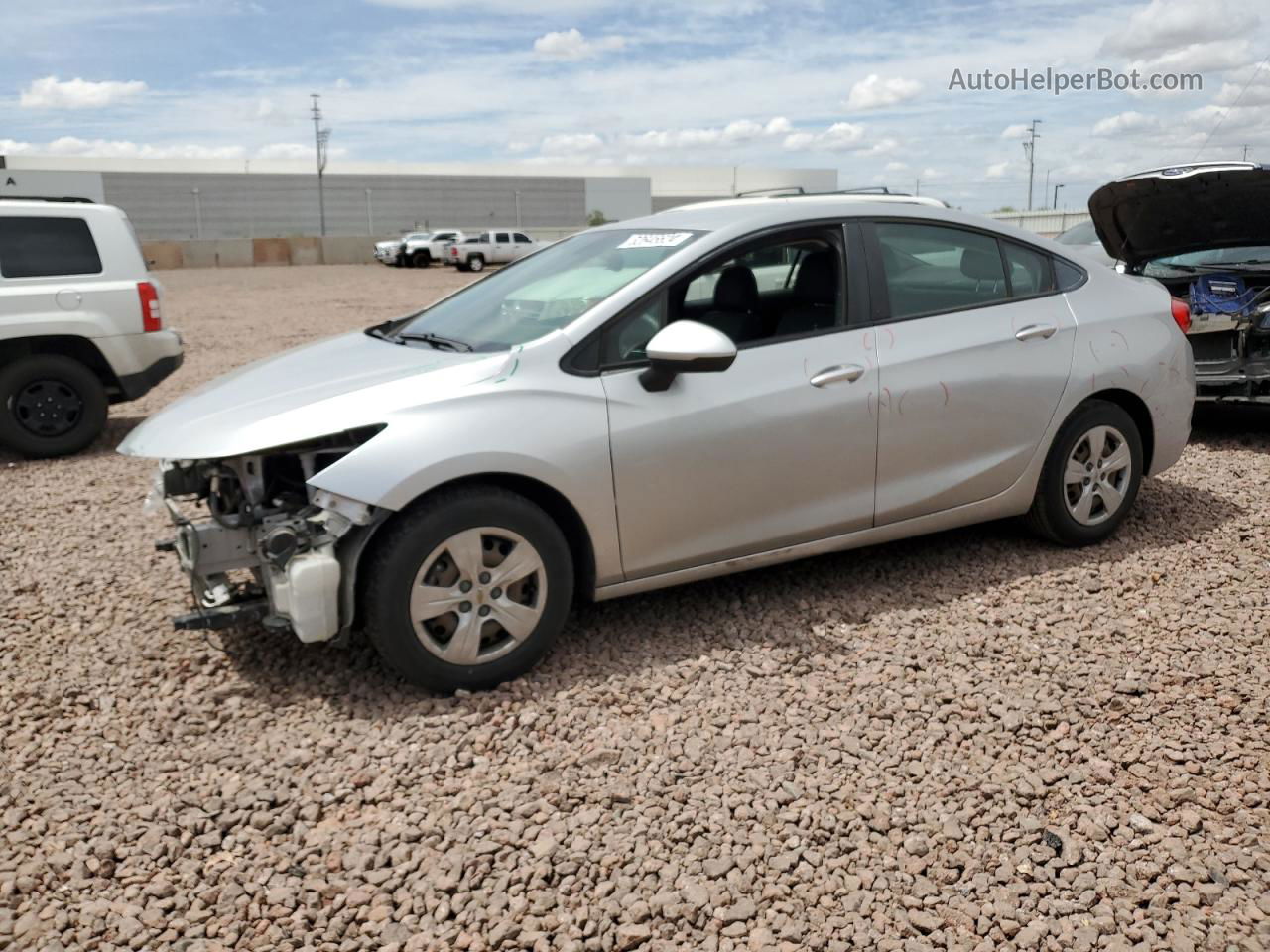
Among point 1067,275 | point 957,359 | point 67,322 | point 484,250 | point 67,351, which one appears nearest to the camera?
point 957,359

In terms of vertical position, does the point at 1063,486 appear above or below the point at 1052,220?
below

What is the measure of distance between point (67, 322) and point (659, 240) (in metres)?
5.63

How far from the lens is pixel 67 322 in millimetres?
8250

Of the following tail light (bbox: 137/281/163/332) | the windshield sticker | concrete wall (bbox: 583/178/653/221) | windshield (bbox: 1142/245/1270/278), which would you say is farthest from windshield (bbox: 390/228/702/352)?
concrete wall (bbox: 583/178/653/221)

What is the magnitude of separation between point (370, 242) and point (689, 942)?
51.2 m

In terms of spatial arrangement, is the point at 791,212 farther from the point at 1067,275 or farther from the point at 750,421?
the point at 1067,275

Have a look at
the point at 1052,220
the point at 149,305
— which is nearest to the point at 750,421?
the point at 149,305

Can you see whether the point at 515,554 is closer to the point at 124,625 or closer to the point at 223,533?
the point at 223,533

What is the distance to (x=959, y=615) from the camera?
4.61 meters

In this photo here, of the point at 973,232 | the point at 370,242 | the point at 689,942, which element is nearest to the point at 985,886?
the point at 689,942

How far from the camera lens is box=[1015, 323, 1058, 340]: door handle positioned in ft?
16.3

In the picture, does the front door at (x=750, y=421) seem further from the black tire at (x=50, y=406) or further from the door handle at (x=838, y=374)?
the black tire at (x=50, y=406)

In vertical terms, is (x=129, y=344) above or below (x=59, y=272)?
below

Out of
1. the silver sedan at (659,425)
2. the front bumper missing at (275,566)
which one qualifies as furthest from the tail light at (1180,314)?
the front bumper missing at (275,566)
